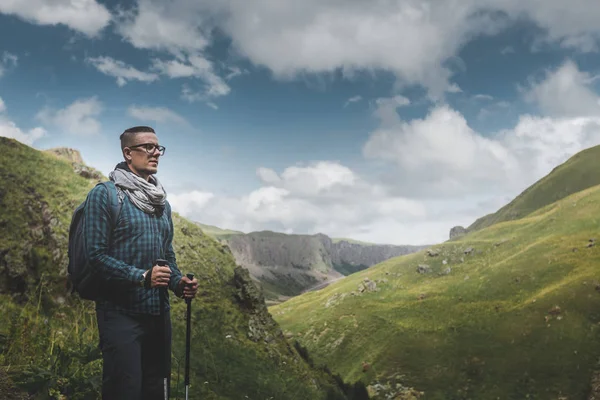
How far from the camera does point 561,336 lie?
51000 mm

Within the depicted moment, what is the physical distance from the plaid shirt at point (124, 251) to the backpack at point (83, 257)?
2.7 inches

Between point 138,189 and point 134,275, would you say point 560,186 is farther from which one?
point 134,275

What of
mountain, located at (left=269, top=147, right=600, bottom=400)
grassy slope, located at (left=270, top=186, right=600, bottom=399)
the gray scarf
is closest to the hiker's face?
the gray scarf

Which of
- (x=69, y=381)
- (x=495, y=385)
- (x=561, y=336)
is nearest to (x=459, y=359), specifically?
(x=495, y=385)

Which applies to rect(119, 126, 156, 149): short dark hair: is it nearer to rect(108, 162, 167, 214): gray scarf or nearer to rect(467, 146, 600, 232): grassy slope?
rect(108, 162, 167, 214): gray scarf

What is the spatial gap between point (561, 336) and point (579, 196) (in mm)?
75852

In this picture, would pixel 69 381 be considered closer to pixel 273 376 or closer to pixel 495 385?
pixel 273 376

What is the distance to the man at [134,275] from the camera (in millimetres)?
4664

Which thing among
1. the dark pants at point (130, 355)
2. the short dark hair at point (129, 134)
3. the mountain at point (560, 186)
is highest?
the mountain at point (560, 186)

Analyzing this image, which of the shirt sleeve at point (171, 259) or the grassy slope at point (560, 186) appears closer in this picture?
the shirt sleeve at point (171, 259)

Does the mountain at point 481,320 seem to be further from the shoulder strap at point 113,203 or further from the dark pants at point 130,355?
the shoulder strap at point 113,203

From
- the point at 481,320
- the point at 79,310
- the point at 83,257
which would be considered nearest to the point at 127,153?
the point at 83,257

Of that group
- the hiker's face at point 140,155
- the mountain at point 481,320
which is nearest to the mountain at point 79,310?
the hiker's face at point 140,155

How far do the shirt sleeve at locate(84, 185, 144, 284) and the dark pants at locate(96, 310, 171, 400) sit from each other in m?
0.54
